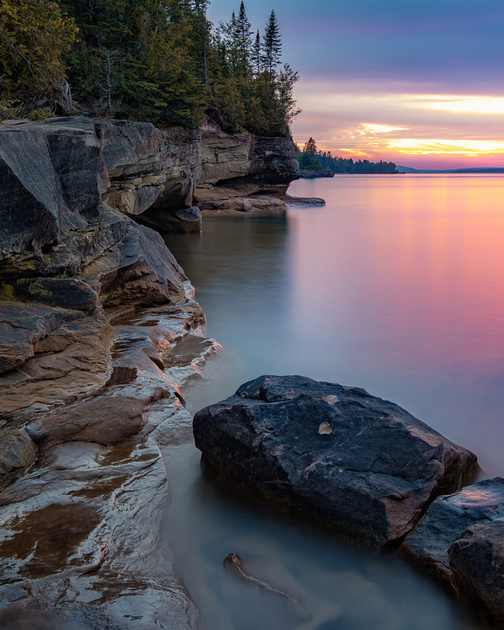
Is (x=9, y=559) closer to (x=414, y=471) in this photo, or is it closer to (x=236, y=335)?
(x=414, y=471)

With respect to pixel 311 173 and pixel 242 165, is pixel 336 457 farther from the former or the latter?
pixel 311 173

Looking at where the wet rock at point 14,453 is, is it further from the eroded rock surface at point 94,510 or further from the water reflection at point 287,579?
the water reflection at point 287,579

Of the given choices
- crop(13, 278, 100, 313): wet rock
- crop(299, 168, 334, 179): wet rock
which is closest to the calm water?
crop(13, 278, 100, 313): wet rock

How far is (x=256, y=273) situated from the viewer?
17.0 m

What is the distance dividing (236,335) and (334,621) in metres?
7.00

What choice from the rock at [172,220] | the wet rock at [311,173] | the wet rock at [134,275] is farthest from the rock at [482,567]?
the wet rock at [311,173]

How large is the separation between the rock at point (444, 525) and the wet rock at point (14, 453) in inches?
134

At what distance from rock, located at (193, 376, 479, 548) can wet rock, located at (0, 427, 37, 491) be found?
1.62 m

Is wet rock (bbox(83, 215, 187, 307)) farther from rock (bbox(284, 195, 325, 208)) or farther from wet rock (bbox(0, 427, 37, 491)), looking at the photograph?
rock (bbox(284, 195, 325, 208))

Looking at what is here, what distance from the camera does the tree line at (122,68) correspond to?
12758 millimetres

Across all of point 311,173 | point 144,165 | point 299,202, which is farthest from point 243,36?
point 311,173

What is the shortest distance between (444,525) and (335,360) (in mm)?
5105


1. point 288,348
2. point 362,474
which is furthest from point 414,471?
point 288,348

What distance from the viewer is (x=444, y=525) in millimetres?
4152
